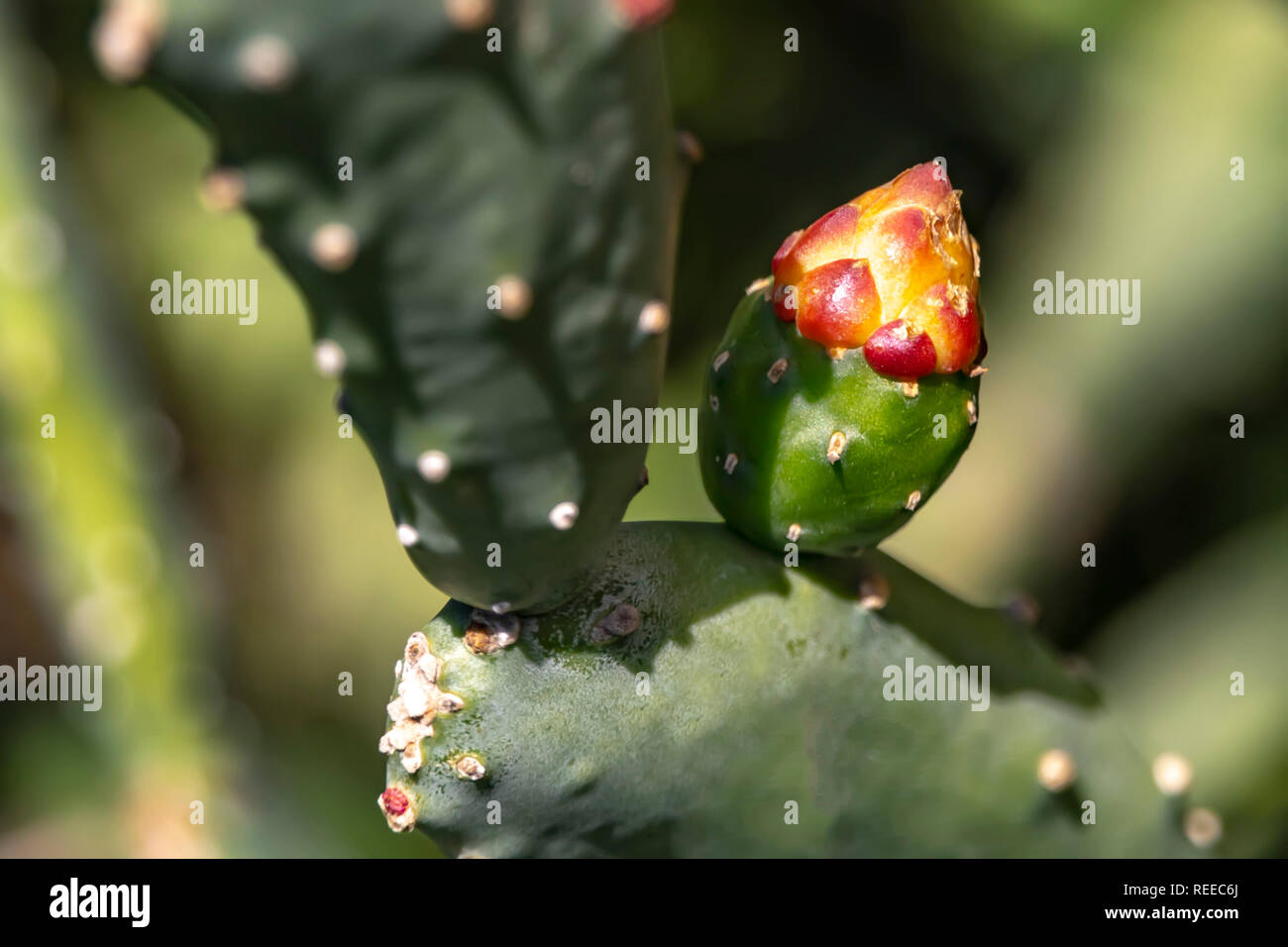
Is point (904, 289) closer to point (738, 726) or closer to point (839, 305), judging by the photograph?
point (839, 305)

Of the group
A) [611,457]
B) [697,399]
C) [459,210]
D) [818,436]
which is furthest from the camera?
[697,399]

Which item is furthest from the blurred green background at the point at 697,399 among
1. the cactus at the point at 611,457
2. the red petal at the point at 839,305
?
the red petal at the point at 839,305

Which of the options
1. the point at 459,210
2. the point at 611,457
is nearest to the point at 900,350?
the point at 611,457

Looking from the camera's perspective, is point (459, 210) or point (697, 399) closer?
point (459, 210)

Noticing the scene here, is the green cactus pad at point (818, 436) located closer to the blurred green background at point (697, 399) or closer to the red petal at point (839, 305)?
the red petal at point (839, 305)

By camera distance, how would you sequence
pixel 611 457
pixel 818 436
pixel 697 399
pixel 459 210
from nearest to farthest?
pixel 459 210, pixel 611 457, pixel 818 436, pixel 697 399

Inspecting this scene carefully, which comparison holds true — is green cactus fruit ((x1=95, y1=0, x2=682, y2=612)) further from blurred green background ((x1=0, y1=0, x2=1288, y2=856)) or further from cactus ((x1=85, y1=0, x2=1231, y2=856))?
blurred green background ((x1=0, y1=0, x2=1288, y2=856))

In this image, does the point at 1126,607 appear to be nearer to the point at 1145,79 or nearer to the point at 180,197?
the point at 1145,79
